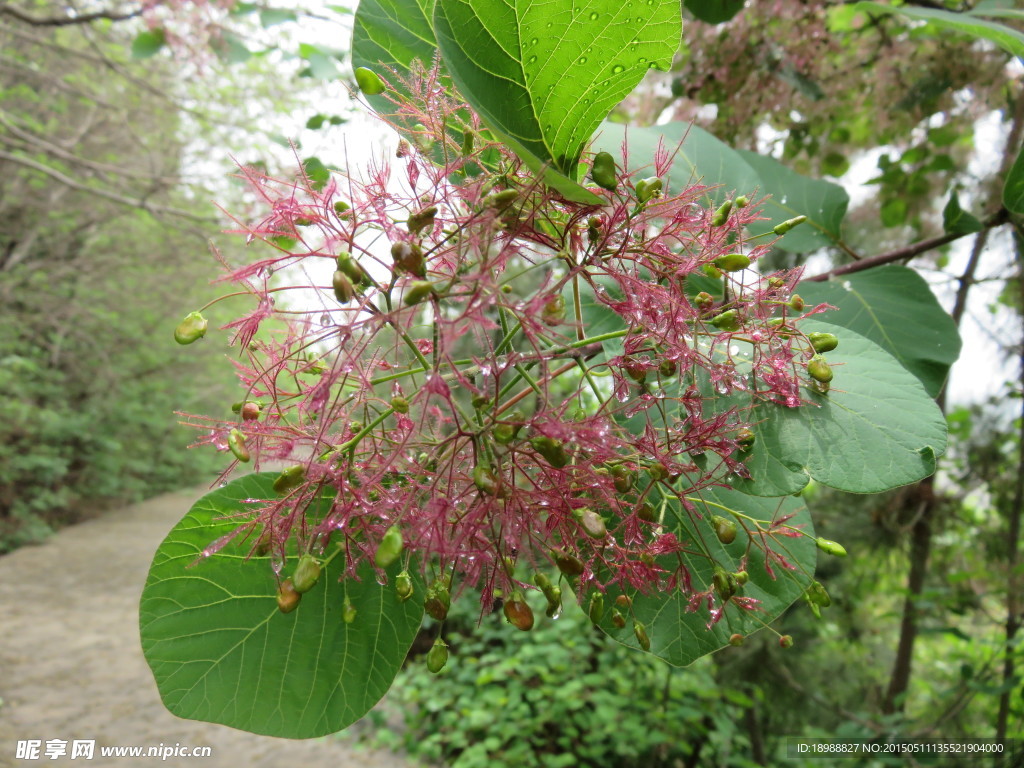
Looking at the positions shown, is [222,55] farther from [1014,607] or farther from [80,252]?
[80,252]

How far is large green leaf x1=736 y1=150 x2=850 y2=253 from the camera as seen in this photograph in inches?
60.5

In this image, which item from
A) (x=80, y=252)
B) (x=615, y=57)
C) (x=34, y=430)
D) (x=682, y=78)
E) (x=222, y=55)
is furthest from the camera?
(x=80, y=252)

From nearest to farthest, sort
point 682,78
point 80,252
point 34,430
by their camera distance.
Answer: point 682,78, point 34,430, point 80,252

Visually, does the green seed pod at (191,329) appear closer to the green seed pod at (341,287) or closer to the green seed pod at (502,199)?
the green seed pod at (341,287)

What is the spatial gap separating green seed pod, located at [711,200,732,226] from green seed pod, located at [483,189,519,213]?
31 cm

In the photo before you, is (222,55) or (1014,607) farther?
(222,55)

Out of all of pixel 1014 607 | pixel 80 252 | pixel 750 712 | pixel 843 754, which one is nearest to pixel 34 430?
pixel 80 252

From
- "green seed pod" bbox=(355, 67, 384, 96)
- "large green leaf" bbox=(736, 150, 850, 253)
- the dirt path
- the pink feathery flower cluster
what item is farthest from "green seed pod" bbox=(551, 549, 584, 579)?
the dirt path

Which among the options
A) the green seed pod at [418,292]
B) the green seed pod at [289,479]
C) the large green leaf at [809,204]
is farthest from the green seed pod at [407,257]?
the large green leaf at [809,204]

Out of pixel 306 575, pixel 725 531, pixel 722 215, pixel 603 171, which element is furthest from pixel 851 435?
pixel 306 575

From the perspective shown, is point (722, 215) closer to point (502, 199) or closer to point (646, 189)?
point (646, 189)

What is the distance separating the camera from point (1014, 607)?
8.68ft

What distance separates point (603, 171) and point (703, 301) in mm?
234

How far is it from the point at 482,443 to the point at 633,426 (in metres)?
0.26
